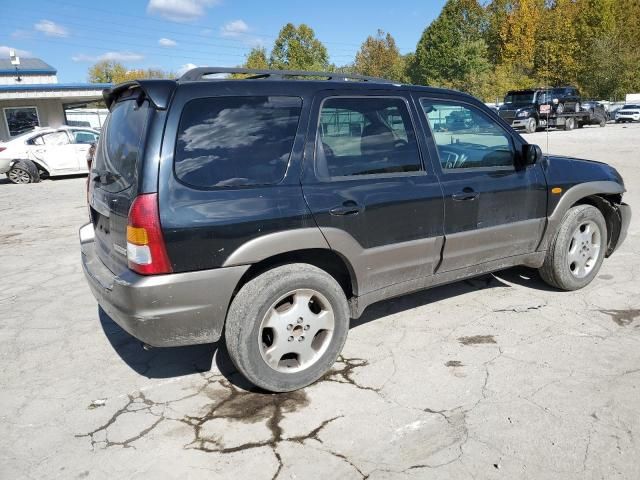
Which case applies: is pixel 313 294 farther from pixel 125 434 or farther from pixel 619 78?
pixel 619 78

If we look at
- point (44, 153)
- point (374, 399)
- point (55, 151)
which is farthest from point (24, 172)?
point (374, 399)

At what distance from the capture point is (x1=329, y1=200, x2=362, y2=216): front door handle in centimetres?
320

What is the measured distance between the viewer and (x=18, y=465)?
2611mm

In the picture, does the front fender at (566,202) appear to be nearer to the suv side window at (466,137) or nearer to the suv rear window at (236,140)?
the suv side window at (466,137)

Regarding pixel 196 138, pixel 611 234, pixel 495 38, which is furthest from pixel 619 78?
pixel 196 138

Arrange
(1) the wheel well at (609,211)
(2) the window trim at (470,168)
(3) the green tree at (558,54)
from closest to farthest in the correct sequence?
(2) the window trim at (470,168) < (1) the wheel well at (609,211) < (3) the green tree at (558,54)

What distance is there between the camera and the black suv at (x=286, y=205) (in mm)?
2807

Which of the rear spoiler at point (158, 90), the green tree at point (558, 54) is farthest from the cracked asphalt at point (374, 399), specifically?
the green tree at point (558, 54)

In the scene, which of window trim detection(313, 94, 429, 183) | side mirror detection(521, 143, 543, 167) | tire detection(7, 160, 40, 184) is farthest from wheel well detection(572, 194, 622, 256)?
tire detection(7, 160, 40, 184)

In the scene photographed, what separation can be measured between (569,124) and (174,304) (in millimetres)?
29086

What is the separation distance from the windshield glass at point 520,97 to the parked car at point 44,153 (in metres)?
20.1

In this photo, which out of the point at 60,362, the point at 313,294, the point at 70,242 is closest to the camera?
the point at 313,294

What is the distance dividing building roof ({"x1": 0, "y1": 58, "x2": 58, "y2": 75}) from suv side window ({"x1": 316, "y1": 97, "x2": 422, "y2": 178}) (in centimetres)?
3664

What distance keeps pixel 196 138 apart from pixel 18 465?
6.27 feet
